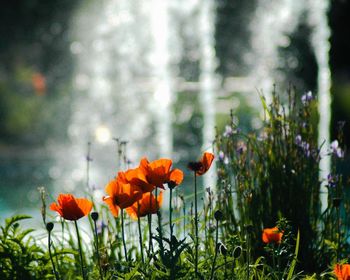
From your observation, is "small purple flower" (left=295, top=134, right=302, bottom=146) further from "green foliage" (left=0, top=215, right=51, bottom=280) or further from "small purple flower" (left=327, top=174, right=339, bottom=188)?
"green foliage" (left=0, top=215, right=51, bottom=280)

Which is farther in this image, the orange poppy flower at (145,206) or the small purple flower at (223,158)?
the small purple flower at (223,158)

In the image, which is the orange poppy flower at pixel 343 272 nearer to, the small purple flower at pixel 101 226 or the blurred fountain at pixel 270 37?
the small purple flower at pixel 101 226

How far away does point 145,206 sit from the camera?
6.43ft

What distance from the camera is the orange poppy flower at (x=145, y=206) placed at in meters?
1.93

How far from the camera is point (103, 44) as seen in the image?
17.3 m

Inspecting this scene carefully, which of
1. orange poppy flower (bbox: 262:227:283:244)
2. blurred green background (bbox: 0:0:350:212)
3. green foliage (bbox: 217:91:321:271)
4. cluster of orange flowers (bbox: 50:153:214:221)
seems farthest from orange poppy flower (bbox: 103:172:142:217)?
blurred green background (bbox: 0:0:350:212)

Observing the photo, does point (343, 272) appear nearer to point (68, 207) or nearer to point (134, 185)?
point (134, 185)

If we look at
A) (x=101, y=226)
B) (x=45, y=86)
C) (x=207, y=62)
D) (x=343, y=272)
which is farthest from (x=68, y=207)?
(x=207, y=62)

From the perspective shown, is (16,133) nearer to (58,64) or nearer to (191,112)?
(58,64)

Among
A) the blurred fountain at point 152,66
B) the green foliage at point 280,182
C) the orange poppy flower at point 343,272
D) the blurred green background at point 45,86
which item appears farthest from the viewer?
the blurred fountain at point 152,66

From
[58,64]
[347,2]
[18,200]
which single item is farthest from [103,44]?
[18,200]

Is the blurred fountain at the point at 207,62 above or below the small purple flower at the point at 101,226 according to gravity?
above

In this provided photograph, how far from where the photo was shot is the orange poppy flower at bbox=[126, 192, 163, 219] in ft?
6.33

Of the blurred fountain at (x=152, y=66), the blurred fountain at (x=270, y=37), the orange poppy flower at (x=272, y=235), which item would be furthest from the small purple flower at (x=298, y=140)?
the blurred fountain at (x=270, y=37)
